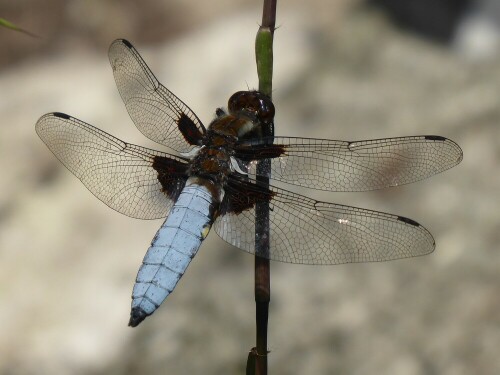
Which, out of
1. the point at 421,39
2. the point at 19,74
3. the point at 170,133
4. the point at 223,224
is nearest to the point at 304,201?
the point at 223,224

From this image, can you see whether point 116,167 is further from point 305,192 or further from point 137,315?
point 305,192

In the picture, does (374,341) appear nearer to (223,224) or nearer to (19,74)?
(223,224)

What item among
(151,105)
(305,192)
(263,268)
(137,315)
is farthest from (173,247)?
(305,192)

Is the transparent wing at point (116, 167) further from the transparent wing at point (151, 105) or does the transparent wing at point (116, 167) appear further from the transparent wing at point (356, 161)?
the transparent wing at point (356, 161)

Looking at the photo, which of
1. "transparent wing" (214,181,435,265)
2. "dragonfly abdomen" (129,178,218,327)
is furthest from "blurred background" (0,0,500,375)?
"dragonfly abdomen" (129,178,218,327)

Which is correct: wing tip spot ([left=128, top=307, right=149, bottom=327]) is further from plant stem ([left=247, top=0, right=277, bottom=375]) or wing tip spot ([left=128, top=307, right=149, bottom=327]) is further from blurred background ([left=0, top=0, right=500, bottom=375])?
blurred background ([left=0, top=0, right=500, bottom=375])

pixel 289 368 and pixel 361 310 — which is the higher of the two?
pixel 361 310

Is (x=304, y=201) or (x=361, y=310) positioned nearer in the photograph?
(x=304, y=201)
